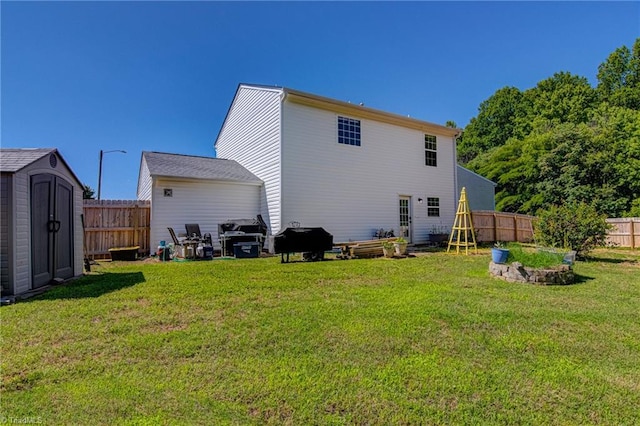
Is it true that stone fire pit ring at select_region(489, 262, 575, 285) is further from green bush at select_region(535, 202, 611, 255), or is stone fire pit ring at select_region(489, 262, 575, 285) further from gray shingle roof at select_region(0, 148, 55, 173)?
gray shingle roof at select_region(0, 148, 55, 173)

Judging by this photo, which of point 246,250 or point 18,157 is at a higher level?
point 18,157

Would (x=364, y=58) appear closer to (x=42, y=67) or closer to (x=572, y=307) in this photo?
(x=42, y=67)

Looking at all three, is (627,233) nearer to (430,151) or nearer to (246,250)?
(430,151)

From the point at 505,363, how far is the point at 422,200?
483 inches

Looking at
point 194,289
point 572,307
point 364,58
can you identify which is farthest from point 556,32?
point 194,289

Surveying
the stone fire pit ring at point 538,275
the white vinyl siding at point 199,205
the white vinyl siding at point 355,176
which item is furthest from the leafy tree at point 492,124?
the stone fire pit ring at point 538,275

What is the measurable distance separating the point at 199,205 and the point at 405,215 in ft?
28.8

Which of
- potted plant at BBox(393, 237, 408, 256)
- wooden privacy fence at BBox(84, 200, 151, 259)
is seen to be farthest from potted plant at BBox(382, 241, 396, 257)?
wooden privacy fence at BBox(84, 200, 151, 259)

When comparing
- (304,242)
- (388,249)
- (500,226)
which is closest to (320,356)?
(304,242)

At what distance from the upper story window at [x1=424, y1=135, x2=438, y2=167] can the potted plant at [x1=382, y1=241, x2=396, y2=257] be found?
6408mm

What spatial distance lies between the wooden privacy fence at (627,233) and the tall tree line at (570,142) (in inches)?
137

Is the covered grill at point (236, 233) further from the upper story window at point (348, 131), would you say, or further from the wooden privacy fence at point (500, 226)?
the wooden privacy fence at point (500, 226)

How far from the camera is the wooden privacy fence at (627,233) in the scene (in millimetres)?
14539

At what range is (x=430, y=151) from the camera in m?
15.0
